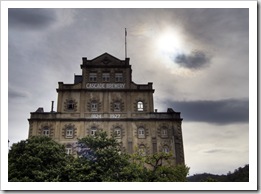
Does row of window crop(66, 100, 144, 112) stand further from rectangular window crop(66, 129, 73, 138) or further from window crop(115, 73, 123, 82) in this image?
window crop(115, 73, 123, 82)

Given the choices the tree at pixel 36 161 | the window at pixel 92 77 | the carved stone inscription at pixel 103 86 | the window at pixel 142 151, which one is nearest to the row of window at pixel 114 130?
the window at pixel 142 151

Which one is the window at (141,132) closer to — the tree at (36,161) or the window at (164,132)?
the window at (164,132)

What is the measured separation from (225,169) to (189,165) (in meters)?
1.47

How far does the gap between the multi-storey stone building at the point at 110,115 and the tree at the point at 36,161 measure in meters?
4.98

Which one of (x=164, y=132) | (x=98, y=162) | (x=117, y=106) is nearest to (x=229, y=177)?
(x=98, y=162)

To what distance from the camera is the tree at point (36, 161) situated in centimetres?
1088

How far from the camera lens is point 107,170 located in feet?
38.9

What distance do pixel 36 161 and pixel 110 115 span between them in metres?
7.17

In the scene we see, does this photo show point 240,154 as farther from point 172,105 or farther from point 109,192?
point 109,192

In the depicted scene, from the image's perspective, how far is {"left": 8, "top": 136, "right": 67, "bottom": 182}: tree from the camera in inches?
428

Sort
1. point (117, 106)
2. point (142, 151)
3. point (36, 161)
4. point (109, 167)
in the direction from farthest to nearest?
Answer: point (117, 106) < point (142, 151) < point (109, 167) < point (36, 161)

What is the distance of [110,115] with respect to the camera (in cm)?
1831

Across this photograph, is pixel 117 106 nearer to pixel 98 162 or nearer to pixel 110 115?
pixel 110 115

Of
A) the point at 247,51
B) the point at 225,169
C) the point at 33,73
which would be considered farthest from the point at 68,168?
the point at 247,51
